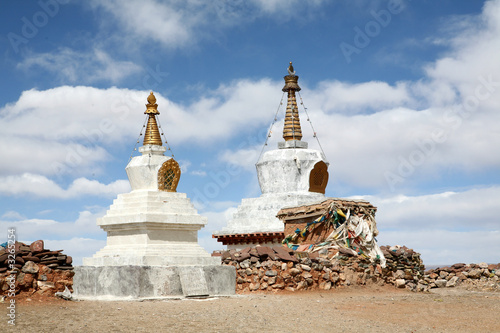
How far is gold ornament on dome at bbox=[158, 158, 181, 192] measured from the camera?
17.3m

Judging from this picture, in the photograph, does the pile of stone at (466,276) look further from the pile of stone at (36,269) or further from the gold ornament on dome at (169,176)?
the pile of stone at (36,269)

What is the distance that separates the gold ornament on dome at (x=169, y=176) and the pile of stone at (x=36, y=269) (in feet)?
15.1

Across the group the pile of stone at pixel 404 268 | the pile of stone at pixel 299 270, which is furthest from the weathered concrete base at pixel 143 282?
the pile of stone at pixel 404 268

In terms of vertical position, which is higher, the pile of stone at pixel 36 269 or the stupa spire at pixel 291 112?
the stupa spire at pixel 291 112

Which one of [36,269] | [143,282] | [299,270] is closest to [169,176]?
[143,282]

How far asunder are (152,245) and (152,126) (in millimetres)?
3926

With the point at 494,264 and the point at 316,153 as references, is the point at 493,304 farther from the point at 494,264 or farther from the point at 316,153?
the point at 316,153

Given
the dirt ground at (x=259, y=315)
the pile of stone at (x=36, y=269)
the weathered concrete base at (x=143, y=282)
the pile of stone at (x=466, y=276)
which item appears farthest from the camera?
the pile of stone at (x=466, y=276)

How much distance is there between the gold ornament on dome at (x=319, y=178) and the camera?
1045 inches

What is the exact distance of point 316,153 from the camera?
26938 millimetres

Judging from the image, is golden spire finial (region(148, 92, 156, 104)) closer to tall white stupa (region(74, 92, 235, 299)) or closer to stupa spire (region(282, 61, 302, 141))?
tall white stupa (region(74, 92, 235, 299))

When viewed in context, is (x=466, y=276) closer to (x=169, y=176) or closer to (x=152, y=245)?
(x=169, y=176)

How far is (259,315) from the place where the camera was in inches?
441

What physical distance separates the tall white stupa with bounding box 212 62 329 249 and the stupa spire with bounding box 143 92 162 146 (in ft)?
26.1
